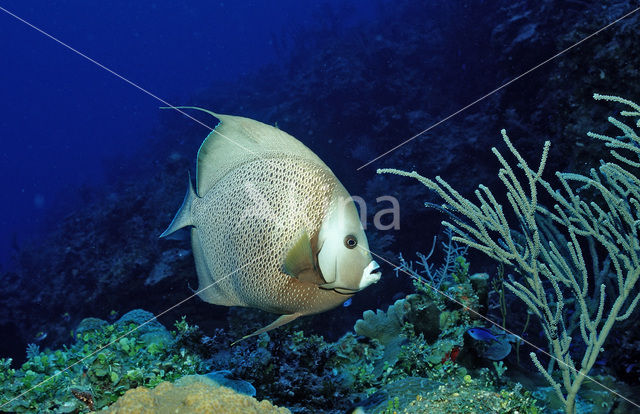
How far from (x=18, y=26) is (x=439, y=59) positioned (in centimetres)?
13008

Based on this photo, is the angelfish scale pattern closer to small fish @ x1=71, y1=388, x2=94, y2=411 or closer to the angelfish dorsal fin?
the angelfish dorsal fin

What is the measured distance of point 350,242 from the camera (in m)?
1.36

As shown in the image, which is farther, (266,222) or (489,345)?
(489,345)

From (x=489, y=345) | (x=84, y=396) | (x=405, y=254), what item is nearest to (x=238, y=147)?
(x=84, y=396)

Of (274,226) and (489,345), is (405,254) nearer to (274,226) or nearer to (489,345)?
(489,345)

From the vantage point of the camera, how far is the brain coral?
1217mm

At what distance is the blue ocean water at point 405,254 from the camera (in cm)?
212

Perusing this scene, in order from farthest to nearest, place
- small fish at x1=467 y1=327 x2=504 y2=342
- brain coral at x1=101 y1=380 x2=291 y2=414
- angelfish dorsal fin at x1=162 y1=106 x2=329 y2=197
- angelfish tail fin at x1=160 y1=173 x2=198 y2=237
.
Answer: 1. small fish at x1=467 y1=327 x2=504 y2=342
2. angelfish tail fin at x1=160 y1=173 x2=198 y2=237
3. angelfish dorsal fin at x1=162 y1=106 x2=329 y2=197
4. brain coral at x1=101 y1=380 x2=291 y2=414

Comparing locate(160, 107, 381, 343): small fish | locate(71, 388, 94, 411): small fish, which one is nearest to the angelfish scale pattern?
locate(160, 107, 381, 343): small fish

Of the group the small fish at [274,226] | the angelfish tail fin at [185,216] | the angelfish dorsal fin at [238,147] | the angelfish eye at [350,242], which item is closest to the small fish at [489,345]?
the small fish at [274,226]

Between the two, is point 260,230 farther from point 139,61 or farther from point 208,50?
point 139,61

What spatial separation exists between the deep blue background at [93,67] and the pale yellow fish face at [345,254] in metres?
40.0

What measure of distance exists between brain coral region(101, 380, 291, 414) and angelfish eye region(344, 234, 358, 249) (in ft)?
2.24

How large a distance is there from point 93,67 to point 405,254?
92.4 metres
